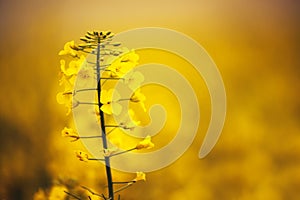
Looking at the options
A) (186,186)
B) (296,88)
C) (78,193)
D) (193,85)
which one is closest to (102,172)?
(78,193)

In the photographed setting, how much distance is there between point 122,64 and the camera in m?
1.28

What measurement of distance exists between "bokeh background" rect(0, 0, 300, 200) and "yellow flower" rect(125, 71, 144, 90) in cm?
27

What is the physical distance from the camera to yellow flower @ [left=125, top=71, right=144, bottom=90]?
1.30 metres

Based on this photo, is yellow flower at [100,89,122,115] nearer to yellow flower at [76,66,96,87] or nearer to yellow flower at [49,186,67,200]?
yellow flower at [76,66,96,87]

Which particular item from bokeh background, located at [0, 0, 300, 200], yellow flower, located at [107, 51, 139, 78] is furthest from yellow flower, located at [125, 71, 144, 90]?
bokeh background, located at [0, 0, 300, 200]

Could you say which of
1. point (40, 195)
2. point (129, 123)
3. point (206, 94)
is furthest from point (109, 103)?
point (40, 195)

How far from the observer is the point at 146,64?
1540 mm

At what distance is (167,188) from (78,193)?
23 cm

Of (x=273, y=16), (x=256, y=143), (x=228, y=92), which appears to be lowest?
(x=256, y=143)

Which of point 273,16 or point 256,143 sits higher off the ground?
point 273,16

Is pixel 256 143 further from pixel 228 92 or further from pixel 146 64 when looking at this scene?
pixel 146 64

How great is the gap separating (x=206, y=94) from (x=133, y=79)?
0.30 m

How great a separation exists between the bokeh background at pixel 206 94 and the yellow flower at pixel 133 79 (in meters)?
0.27

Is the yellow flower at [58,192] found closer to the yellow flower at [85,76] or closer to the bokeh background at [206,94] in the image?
the bokeh background at [206,94]
